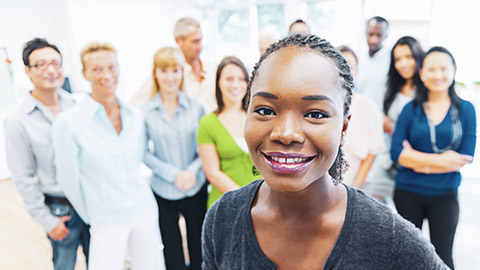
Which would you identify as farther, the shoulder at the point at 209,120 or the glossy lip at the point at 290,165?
the shoulder at the point at 209,120

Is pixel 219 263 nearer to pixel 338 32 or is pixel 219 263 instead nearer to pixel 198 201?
pixel 198 201

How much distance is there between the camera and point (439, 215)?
1.82m

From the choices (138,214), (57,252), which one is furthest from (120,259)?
(57,252)

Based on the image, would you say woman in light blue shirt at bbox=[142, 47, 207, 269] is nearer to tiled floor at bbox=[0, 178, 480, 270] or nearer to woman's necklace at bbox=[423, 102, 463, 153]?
tiled floor at bbox=[0, 178, 480, 270]

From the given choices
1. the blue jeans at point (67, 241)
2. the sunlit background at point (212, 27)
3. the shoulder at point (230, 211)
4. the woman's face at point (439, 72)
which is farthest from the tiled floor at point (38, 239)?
the shoulder at point (230, 211)

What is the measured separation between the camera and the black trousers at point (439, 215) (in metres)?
1.79

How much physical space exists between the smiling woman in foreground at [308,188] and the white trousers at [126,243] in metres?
1.15

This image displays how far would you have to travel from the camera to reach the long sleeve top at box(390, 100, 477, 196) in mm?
1776

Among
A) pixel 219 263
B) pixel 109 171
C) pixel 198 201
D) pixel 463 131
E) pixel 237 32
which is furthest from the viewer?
pixel 237 32

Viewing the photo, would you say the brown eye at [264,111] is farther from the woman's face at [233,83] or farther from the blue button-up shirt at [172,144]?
the blue button-up shirt at [172,144]

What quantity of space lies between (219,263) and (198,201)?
1.29 meters

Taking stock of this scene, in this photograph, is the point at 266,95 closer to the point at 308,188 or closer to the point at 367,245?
the point at 308,188

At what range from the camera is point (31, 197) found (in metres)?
1.75

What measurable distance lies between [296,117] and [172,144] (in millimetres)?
1504
